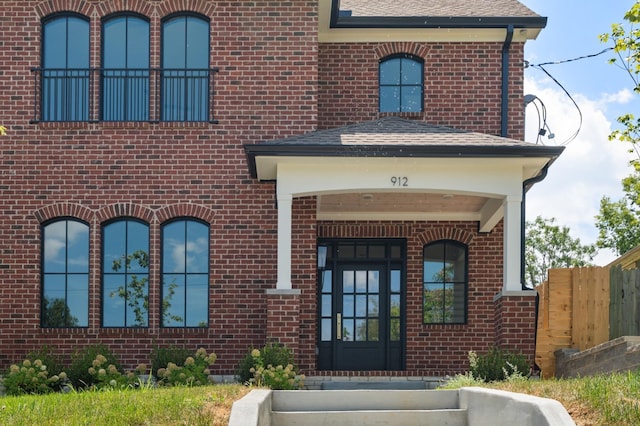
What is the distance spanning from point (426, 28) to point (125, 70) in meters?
5.51

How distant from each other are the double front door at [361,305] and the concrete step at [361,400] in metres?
7.21

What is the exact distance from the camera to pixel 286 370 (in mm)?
Answer: 15242

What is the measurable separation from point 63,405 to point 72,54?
8937 mm

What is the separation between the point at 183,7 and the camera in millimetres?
18594

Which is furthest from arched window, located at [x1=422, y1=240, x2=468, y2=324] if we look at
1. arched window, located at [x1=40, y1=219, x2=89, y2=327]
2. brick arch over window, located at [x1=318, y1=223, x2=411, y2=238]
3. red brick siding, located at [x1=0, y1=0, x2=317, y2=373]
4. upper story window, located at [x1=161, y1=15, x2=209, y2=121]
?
arched window, located at [x1=40, y1=219, x2=89, y2=327]

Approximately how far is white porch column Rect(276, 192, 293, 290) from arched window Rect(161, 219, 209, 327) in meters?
1.81

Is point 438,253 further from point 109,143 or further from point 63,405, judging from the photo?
point 63,405

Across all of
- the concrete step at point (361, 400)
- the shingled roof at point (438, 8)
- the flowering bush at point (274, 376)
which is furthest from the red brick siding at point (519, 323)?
the shingled roof at point (438, 8)

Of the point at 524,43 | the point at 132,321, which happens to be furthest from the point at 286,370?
the point at 524,43

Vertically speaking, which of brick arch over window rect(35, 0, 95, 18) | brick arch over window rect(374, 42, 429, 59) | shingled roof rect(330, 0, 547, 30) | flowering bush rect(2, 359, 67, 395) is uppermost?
shingled roof rect(330, 0, 547, 30)

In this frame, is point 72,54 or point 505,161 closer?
point 505,161

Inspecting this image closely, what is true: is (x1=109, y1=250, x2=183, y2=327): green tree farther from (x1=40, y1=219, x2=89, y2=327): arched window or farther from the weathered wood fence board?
the weathered wood fence board

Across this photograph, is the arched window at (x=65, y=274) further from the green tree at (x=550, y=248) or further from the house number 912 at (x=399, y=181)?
the green tree at (x=550, y=248)

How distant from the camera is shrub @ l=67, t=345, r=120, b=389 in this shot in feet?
54.8
